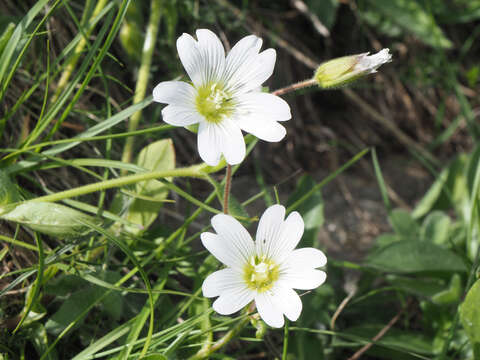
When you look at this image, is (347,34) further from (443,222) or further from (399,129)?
(443,222)

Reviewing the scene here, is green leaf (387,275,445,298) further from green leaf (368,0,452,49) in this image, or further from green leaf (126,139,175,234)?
green leaf (368,0,452,49)

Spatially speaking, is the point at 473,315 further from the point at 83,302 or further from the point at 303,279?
the point at 83,302

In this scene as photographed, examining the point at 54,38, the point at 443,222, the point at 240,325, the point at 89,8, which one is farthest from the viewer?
the point at 443,222

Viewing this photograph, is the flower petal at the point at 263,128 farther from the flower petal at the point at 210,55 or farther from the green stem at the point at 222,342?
the green stem at the point at 222,342

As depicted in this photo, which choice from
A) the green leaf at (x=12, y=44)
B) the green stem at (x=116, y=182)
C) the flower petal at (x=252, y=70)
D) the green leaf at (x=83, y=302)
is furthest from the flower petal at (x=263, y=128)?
the green leaf at (x=12, y=44)

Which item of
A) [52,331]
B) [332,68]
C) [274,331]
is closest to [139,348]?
[52,331]
